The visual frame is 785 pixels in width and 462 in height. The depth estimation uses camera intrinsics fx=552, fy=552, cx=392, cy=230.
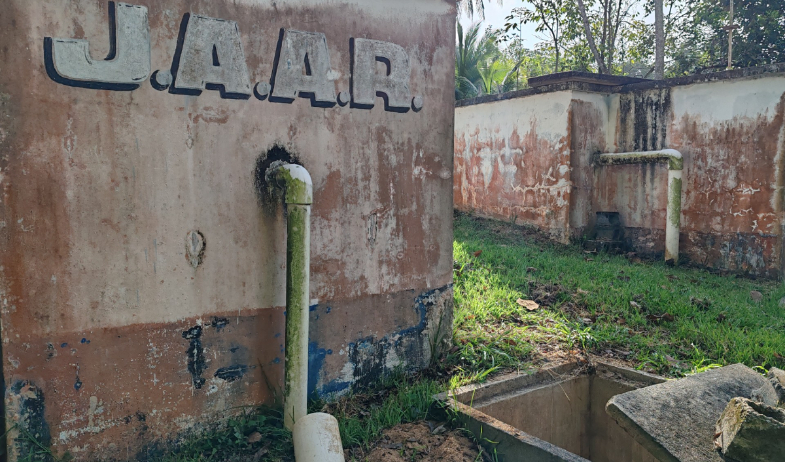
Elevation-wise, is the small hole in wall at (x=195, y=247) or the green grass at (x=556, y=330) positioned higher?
the small hole in wall at (x=195, y=247)

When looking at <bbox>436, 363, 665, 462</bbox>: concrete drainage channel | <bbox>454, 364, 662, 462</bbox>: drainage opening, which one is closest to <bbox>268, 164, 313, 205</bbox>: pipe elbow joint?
<bbox>436, 363, 665, 462</bbox>: concrete drainage channel

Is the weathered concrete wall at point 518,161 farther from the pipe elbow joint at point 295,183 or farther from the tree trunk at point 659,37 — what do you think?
the pipe elbow joint at point 295,183

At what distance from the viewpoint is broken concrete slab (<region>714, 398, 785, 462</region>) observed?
2682 millimetres

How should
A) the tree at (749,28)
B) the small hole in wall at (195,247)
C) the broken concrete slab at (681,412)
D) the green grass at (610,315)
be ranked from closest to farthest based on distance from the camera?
the broken concrete slab at (681,412) < the small hole in wall at (195,247) < the green grass at (610,315) < the tree at (749,28)

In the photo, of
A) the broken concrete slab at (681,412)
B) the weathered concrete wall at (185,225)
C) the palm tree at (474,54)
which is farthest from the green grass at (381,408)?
the palm tree at (474,54)

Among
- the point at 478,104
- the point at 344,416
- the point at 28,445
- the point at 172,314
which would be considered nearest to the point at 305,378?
the point at 344,416

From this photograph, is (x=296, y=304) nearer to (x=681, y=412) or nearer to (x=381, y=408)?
(x=381, y=408)

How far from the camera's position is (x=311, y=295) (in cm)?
362

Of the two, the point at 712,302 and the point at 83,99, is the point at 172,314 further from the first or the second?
the point at 712,302

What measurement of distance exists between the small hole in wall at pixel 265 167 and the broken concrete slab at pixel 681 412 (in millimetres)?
2423

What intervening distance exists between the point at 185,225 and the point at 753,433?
3175 millimetres

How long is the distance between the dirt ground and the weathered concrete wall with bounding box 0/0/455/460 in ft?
1.84

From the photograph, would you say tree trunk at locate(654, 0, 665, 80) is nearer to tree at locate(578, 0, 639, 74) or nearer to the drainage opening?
tree at locate(578, 0, 639, 74)

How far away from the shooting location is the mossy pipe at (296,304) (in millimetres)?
3297
